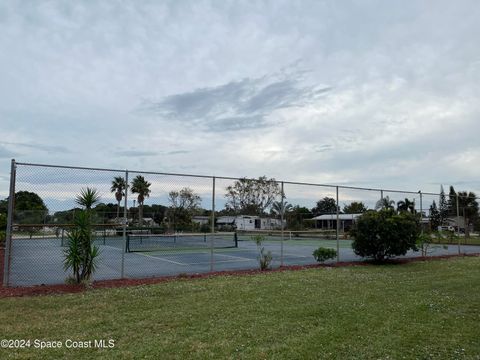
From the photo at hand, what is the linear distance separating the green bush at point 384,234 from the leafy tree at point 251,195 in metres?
3.32

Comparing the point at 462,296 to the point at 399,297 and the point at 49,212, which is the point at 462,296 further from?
the point at 49,212

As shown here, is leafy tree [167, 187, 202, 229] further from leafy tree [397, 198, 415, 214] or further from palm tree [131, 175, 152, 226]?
leafy tree [397, 198, 415, 214]

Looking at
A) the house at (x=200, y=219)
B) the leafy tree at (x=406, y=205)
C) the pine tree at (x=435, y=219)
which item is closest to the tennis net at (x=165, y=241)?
the house at (x=200, y=219)

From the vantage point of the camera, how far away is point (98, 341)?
5.13 m

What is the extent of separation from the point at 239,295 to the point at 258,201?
56.3 feet

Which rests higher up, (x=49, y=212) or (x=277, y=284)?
(x=49, y=212)

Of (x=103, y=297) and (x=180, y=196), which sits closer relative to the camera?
(x=103, y=297)

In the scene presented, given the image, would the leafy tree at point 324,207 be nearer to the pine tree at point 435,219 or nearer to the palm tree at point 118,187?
the pine tree at point 435,219

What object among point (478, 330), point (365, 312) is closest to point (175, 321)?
point (365, 312)

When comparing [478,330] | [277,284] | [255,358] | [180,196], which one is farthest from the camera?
[180,196]

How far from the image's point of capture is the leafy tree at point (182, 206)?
12.0 m

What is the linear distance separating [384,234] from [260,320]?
8.90 m

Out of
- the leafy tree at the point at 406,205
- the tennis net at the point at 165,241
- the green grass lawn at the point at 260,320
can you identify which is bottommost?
the green grass lawn at the point at 260,320

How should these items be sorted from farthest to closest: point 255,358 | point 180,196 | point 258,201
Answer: point 258,201
point 180,196
point 255,358
